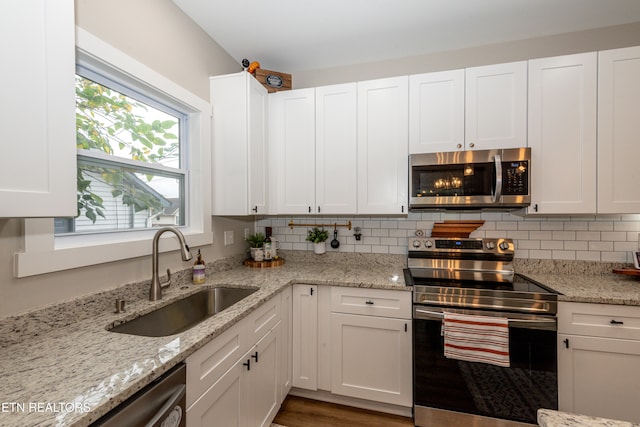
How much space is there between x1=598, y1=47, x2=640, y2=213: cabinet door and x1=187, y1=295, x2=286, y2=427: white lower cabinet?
2.23 meters

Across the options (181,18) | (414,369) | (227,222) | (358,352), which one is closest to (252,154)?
(227,222)

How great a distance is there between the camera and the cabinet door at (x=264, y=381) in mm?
1479

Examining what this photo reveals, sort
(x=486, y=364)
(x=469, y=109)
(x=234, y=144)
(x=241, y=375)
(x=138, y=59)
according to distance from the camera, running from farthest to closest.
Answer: (x=234, y=144) → (x=469, y=109) → (x=486, y=364) → (x=138, y=59) → (x=241, y=375)

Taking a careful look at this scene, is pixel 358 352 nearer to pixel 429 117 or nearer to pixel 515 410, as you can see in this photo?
pixel 515 410

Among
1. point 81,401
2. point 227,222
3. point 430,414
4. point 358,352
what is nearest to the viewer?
point 81,401

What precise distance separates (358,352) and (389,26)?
2293mm

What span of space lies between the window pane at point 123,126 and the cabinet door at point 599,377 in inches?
105

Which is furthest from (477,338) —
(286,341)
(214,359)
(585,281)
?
(214,359)

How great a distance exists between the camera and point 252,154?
2.15 meters

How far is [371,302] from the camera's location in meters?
1.91

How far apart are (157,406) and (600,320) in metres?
2.20

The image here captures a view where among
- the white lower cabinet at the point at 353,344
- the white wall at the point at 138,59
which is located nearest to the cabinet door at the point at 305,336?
the white lower cabinet at the point at 353,344

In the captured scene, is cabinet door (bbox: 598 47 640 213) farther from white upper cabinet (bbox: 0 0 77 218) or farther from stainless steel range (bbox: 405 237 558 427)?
white upper cabinet (bbox: 0 0 77 218)

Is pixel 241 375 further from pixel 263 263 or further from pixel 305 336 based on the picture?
pixel 263 263
